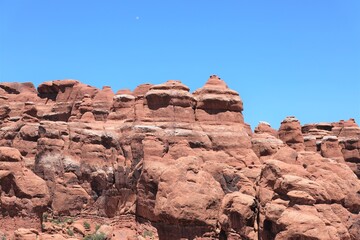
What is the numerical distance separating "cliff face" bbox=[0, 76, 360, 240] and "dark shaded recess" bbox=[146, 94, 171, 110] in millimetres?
89

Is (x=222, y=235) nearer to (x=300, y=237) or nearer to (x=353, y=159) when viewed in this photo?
(x=300, y=237)

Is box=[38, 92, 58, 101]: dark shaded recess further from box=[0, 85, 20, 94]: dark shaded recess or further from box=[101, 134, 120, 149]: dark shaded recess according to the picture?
box=[101, 134, 120, 149]: dark shaded recess

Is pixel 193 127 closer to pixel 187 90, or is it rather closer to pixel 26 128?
pixel 187 90

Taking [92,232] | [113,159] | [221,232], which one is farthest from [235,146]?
[221,232]

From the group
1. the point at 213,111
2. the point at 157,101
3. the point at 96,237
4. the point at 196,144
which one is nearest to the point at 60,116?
the point at 157,101

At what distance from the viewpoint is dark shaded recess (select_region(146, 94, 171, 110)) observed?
154ft

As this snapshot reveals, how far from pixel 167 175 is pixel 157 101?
16.1m

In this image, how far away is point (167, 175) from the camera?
32000 millimetres

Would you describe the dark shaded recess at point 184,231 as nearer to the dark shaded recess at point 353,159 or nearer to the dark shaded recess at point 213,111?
the dark shaded recess at point 213,111

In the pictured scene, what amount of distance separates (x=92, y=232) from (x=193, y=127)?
1241cm

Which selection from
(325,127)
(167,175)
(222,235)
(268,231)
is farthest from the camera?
(325,127)

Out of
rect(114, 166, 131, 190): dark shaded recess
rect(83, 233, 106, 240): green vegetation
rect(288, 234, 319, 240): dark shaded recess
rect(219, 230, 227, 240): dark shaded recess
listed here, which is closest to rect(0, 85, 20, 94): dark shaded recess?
rect(114, 166, 131, 190): dark shaded recess

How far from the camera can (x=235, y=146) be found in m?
46.7

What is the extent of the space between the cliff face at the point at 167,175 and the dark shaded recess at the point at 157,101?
89 millimetres
